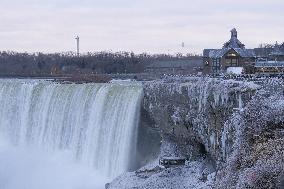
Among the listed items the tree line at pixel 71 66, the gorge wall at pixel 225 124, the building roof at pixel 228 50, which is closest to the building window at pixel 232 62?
the building roof at pixel 228 50

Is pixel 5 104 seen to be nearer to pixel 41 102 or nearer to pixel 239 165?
pixel 41 102

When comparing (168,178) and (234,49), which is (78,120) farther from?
(234,49)

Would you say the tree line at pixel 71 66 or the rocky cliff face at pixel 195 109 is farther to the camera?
the tree line at pixel 71 66

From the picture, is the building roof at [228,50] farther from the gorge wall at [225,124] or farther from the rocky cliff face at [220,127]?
the rocky cliff face at [220,127]

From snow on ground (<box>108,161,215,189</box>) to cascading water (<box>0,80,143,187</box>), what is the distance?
463 cm

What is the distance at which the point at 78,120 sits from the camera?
40938 mm

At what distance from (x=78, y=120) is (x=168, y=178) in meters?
13.7

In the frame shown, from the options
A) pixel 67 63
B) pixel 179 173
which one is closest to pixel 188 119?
pixel 179 173

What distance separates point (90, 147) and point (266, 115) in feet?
63.3

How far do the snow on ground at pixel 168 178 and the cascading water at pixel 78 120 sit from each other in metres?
4.63

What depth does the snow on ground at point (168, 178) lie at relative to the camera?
27.1 meters

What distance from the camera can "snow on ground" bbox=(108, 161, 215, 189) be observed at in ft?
88.9

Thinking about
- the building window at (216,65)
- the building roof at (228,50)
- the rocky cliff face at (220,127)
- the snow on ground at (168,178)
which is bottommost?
the snow on ground at (168,178)

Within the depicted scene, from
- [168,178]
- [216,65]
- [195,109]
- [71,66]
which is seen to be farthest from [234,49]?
[71,66]
